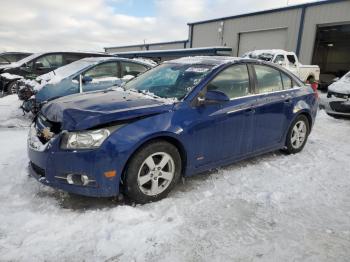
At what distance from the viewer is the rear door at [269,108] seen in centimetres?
448

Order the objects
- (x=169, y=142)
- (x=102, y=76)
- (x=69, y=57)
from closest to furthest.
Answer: (x=169, y=142) → (x=102, y=76) → (x=69, y=57)

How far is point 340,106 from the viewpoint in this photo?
8.80 metres

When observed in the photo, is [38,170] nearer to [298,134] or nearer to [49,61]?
[298,134]

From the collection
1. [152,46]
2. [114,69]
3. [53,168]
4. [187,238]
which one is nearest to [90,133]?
[53,168]

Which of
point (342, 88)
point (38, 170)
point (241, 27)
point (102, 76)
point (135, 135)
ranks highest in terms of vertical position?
point (241, 27)

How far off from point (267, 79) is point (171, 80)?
1.56m

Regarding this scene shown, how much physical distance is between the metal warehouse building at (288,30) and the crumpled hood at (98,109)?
16.8 metres

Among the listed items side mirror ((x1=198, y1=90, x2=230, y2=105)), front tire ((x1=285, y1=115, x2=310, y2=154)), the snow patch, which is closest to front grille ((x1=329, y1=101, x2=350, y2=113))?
front tire ((x1=285, y1=115, x2=310, y2=154))

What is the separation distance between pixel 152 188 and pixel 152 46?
38.4 m

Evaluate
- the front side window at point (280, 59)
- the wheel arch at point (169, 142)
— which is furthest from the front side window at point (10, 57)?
the wheel arch at point (169, 142)

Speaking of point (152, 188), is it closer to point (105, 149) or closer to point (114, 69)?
point (105, 149)

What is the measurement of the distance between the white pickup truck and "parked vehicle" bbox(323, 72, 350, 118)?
182 inches

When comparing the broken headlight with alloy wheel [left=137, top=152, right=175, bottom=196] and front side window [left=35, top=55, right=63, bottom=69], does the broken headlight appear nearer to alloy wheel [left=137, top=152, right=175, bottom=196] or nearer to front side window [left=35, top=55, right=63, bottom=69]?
alloy wheel [left=137, top=152, right=175, bottom=196]

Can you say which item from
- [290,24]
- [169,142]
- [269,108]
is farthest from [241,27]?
[169,142]
